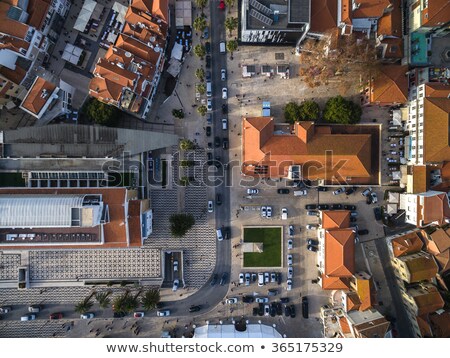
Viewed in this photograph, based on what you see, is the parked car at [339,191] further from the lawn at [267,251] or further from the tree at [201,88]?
the tree at [201,88]

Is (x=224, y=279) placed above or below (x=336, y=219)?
below

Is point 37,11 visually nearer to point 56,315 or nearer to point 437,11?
point 56,315

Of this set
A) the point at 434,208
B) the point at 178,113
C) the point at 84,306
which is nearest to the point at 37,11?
the point at 178,113

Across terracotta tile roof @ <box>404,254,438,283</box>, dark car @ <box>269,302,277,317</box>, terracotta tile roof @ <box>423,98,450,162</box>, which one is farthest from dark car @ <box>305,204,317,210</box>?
terracotta tile roof @ <box>423,98,450,162</box>

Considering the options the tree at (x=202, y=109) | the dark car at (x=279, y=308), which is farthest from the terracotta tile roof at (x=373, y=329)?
the tree at (x=202, y=109)

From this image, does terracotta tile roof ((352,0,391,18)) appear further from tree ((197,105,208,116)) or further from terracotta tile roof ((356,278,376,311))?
terracotta tile roof ((356,278,376,311))

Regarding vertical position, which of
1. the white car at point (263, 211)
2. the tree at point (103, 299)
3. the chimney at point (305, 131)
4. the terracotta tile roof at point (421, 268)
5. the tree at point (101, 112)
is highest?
the tree at point (101, 112)

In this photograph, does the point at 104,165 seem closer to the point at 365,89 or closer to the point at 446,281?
the point at 365,89
